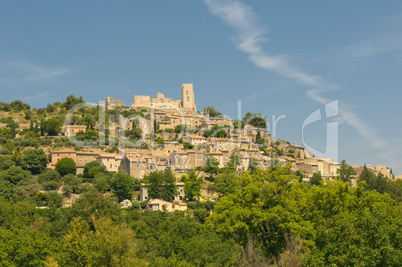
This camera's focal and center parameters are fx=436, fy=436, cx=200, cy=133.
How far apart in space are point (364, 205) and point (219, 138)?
6601cm

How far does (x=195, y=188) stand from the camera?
59.4 metres

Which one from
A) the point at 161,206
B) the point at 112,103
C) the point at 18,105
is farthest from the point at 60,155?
the point at 18,105

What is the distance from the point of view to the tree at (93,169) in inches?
2497

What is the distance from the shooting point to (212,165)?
240 ft

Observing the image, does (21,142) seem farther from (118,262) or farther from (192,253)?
(118,262)

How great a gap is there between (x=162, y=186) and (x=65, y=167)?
600 inches

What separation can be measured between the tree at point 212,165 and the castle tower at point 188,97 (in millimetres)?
52052

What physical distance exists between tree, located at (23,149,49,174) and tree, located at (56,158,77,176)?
2.13 meters

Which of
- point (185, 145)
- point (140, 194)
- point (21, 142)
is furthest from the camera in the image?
point (185, 145)

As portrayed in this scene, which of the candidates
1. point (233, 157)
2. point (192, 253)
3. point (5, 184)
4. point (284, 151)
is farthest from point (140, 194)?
point (284, 151)

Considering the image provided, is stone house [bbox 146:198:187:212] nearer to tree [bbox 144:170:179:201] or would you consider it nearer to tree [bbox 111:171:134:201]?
tree [bbox 144:170:179:201]

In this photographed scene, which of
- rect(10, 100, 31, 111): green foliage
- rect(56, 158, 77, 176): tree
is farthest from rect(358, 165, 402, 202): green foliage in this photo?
rect(10, 100, 31, 111): green foliage

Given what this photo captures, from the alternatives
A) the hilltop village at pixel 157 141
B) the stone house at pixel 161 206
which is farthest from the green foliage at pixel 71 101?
the stone house at pixel 161 206

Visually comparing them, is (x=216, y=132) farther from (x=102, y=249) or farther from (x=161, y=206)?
(x=102, y=249)
